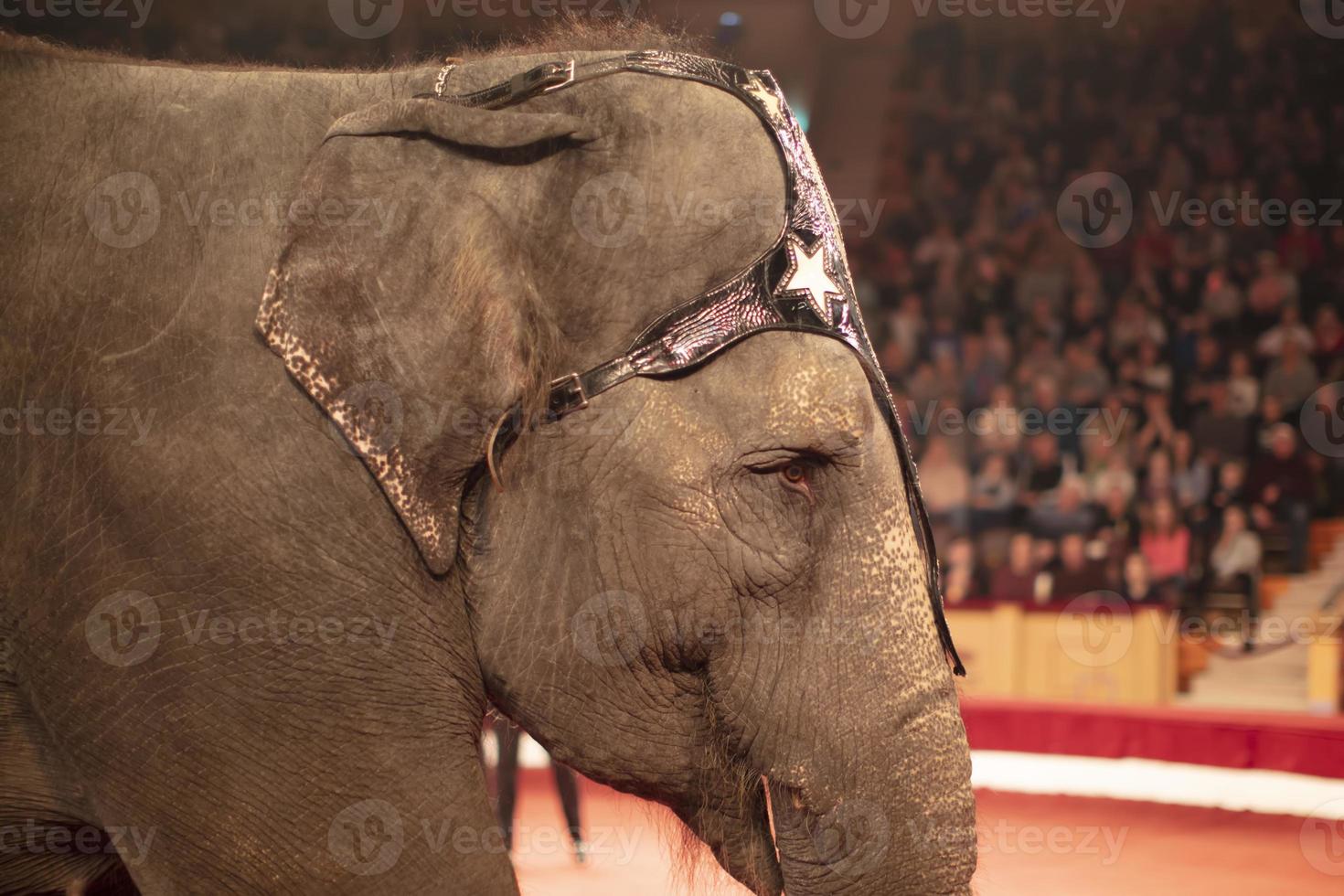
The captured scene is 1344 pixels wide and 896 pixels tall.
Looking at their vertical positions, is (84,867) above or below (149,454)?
below

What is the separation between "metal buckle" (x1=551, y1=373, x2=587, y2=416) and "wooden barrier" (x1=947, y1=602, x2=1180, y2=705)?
5754mm

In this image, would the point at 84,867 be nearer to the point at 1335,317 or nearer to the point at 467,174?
the point at 467,174

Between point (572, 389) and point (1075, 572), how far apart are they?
706cm

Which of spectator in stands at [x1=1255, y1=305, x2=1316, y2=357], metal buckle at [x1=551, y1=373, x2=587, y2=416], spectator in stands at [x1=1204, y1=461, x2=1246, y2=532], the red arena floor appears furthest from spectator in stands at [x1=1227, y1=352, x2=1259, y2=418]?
metal buckle at [x1=551, y1=373, x2=587, y2=416]

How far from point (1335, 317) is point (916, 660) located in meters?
9.34

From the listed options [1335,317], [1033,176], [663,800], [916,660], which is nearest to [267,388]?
[663,800]

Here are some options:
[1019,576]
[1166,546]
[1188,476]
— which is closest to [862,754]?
[1019,576]

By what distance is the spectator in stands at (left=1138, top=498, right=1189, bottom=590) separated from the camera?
8.15 metres

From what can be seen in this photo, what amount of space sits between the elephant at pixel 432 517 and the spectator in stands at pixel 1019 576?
6928mm

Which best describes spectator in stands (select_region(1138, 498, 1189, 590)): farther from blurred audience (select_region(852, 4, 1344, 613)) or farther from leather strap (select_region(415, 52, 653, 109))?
leather strap (select_region(415, 52, 653, 109))

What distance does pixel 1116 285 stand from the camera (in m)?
11.0

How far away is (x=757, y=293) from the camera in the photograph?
5.20 feet

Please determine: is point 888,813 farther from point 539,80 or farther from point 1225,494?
point 1225,494

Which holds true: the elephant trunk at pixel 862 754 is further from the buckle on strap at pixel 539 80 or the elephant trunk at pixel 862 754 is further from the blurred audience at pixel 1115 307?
the blurred audience at pixel 1115 307
